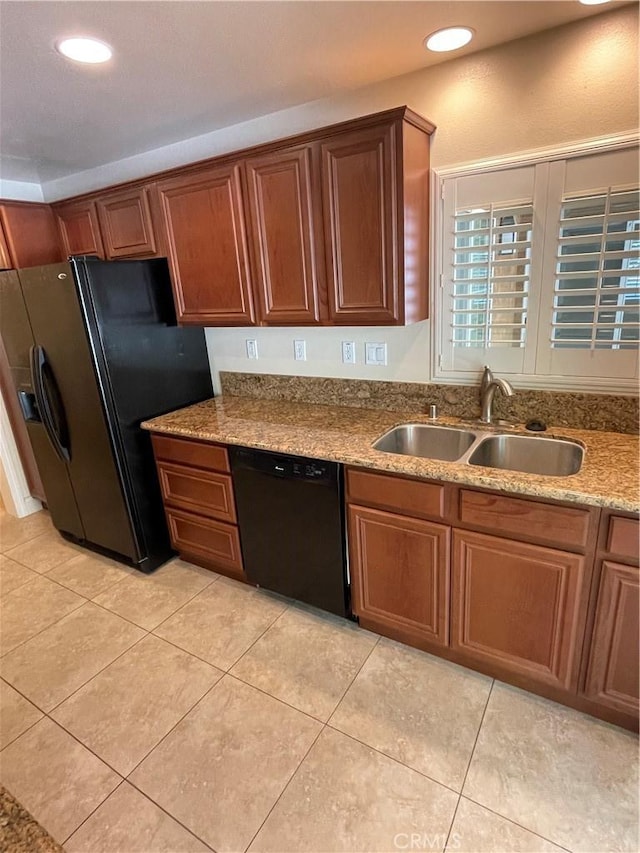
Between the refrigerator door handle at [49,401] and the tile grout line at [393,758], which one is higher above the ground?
the refrigerator door handle at [49,401]

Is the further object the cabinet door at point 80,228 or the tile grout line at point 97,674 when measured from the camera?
the cabinet door at point 80,228

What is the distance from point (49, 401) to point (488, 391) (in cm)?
229

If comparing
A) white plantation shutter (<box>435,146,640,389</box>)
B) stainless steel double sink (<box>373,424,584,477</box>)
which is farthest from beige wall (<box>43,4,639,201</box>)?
stainless steel double sink (<box>373,424,584,477</box>)

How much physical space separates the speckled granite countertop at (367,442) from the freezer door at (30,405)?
0.79m

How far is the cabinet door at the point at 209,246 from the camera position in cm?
214

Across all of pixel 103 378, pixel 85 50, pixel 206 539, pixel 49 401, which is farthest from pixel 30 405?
pixel 85 50

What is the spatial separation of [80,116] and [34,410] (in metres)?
1.58

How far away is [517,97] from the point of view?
68.2 inches

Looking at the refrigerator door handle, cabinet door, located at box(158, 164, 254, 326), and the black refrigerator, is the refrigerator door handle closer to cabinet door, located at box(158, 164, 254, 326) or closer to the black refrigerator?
the black refrigerator

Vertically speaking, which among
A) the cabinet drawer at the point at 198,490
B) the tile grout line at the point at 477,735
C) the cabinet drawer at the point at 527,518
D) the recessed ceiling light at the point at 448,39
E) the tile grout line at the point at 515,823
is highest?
the recessed ceiling light at the point at 448,39

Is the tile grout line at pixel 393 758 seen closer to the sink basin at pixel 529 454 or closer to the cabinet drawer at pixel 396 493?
the cabinet drawer at pixel 396 493

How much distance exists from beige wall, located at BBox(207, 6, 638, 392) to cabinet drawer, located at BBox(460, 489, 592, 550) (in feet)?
2.63

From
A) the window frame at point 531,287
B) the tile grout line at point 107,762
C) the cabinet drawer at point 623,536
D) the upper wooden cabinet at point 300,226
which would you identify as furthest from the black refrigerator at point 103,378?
the cabinet drawer at point 623,536

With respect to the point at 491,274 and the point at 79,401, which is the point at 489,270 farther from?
the point at 79,401
